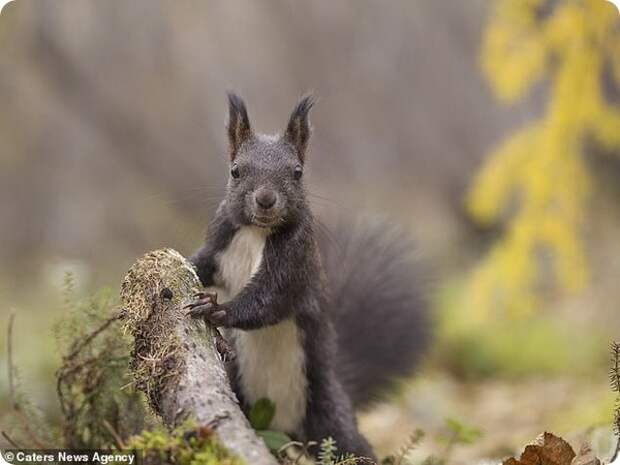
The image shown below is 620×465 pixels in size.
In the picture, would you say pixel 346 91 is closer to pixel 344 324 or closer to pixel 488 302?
pixel 488 302

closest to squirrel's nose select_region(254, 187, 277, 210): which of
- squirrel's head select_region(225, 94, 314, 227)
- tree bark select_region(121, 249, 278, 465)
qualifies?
squirrel's head select_region(225, 94, 314, 227)

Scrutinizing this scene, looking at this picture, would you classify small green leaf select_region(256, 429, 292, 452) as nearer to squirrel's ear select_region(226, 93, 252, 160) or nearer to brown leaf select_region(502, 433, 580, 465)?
brown leaf select_region(502, 433, 580, 465)

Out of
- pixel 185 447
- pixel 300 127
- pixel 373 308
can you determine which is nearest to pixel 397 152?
pixel 373 308

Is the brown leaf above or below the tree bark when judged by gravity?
below

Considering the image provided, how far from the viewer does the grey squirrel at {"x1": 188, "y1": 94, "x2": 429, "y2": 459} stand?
2.17 m

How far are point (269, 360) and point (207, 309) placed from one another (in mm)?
501

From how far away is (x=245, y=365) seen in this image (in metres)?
2.42

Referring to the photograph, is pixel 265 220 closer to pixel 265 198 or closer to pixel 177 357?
pixel 265 198

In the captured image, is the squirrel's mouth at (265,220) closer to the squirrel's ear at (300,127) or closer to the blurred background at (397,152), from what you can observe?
the squirrel's ear at (300,127)

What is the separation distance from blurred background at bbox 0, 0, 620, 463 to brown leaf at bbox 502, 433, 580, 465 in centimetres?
115

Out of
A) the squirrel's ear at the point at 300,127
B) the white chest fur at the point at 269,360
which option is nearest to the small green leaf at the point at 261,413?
the white chest fur at the point at 269,360

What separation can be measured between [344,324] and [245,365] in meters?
0.56

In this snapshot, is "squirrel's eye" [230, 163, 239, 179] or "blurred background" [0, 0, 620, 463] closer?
"squirrel's eye" [230, 163, 239, 179]

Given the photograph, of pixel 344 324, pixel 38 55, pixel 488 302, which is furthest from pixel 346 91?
pixel 344 324
